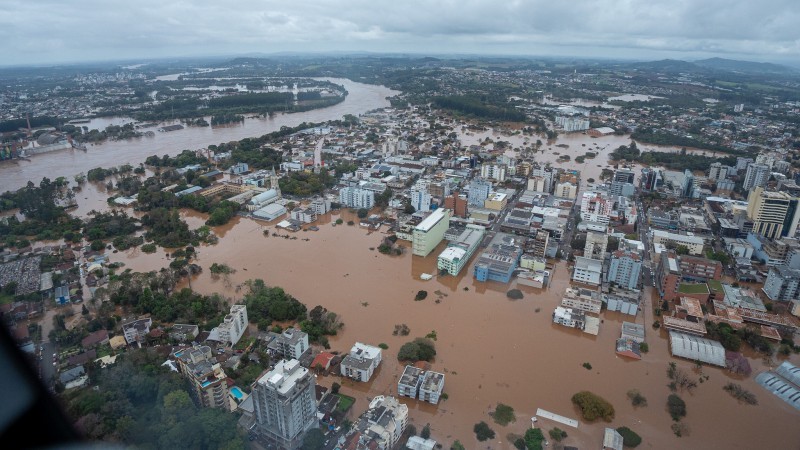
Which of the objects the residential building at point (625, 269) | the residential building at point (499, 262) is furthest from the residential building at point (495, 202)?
the residential building at point (625, 269)

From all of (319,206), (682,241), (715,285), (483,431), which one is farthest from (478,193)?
(483,431)

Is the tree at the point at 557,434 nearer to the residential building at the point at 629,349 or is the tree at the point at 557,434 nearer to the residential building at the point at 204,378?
the residential building at the point at 629,349

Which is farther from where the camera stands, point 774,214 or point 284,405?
point 774,214

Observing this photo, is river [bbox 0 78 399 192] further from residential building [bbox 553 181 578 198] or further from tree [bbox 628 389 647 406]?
tree [bbox 628 389 647 406]

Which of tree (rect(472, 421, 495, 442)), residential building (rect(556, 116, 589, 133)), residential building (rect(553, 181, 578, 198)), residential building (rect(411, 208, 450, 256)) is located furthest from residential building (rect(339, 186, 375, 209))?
residential building (rect(556, 116, 589, 133))

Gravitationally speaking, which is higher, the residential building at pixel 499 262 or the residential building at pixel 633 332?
the residential building at pixel 499 262

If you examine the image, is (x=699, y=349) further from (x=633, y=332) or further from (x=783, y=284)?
(x=783, y=284)
